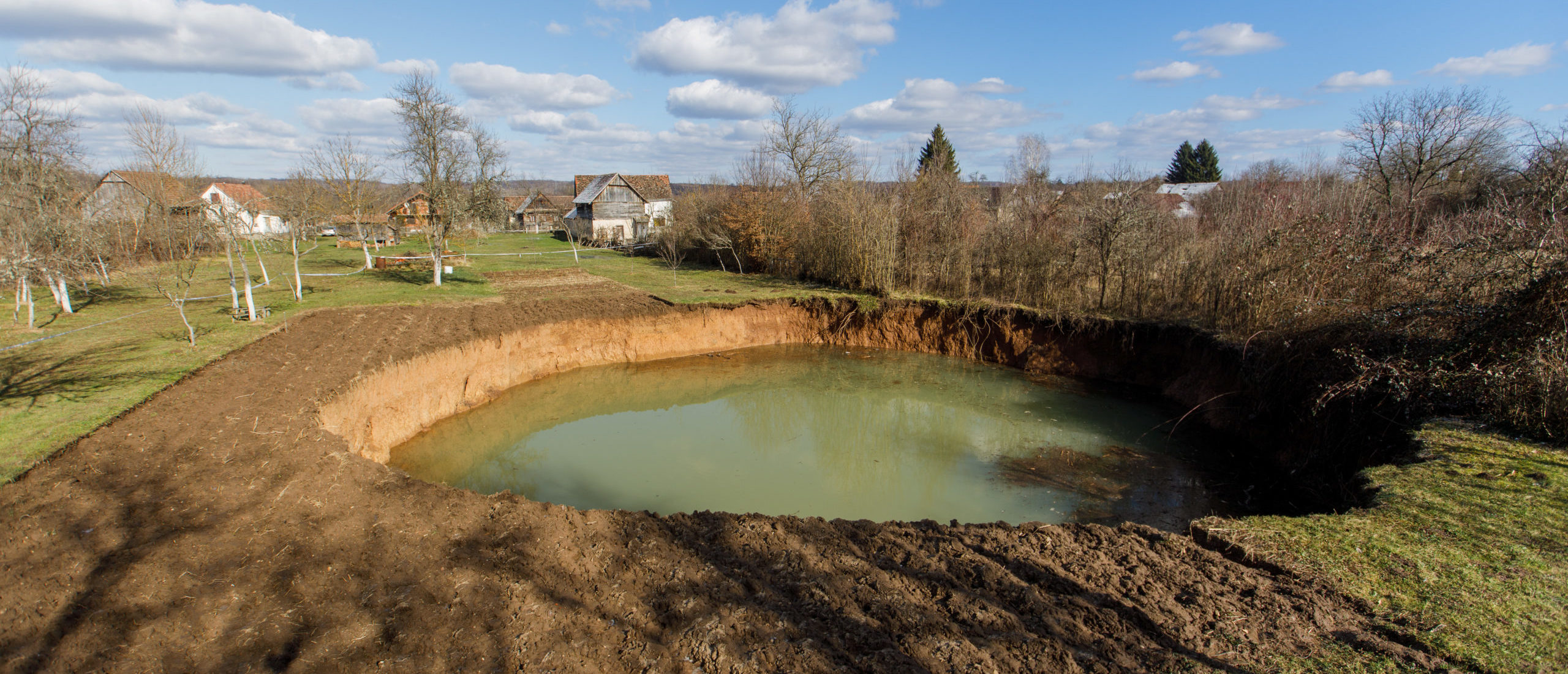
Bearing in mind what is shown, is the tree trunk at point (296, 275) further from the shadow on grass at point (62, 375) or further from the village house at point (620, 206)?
the village house at point (620, 206)

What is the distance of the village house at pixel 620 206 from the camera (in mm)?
42812

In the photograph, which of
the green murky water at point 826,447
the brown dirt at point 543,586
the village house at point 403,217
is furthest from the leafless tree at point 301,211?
the brown dirt at point 543,586

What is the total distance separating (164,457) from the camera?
263 inches

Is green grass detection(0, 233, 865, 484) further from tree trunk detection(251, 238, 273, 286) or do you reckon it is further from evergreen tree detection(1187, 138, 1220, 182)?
evergreen tree detection(1187, 138, 1220, 182)

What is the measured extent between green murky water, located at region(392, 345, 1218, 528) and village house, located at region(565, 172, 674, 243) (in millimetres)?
29559

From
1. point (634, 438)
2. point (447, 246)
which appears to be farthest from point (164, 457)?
point (447, 246)

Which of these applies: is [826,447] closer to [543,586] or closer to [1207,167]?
[543,586]

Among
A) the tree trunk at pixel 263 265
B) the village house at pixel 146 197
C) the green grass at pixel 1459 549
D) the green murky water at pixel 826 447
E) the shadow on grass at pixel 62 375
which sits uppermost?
the village house at pixel 146 197

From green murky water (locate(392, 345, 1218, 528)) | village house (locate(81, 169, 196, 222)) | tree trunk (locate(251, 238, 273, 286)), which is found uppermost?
village house (locate(81, 169, 196, 222))

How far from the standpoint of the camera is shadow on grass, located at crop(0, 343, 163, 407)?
8.44 metres

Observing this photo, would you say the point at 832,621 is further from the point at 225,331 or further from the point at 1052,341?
the point at 225,331

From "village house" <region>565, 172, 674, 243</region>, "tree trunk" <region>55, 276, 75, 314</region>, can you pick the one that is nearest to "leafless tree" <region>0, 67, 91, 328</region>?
"tree trunk" <region>55, 276, 75, 314</region>

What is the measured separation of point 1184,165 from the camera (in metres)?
50.7

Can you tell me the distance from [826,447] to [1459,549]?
23.9 feet
